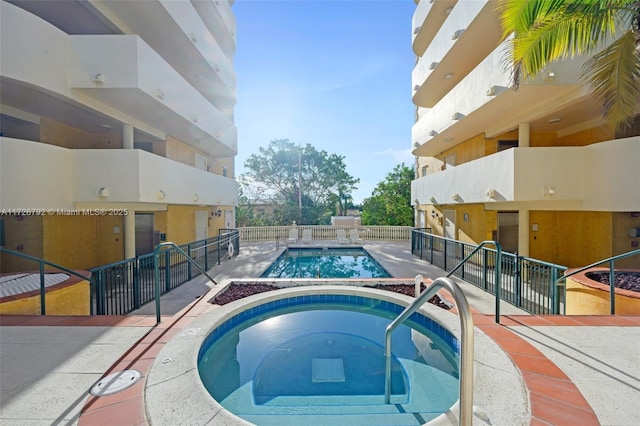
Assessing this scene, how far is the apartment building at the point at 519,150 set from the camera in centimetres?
700

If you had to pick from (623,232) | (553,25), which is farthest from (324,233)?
(553,25)

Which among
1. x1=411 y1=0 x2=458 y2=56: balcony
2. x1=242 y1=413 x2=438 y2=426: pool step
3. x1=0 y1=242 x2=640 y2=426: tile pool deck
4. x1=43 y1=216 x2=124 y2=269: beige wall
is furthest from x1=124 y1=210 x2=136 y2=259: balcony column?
x1=411 y1=0 x2=458 y2=56: balcony

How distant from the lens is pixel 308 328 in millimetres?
5238

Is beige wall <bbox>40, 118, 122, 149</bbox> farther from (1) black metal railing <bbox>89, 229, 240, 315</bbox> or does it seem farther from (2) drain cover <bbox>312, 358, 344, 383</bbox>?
(2) drain cover <bbox>312, 358, 344, 383</bbox>

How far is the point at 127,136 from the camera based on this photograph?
885 cm

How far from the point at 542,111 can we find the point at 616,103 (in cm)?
287

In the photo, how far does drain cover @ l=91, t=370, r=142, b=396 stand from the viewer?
2682mm

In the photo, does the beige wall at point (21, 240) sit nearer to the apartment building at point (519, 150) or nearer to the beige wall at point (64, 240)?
the beige wall at point (64, 240)

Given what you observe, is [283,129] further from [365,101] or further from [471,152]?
[471,152]

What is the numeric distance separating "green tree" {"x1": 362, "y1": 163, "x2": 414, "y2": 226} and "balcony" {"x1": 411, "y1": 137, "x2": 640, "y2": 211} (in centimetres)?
1230

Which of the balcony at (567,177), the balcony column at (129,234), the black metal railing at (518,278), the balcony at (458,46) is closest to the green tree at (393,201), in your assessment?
the balcony at (458,46)

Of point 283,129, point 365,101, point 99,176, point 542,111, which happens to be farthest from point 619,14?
point 283,129

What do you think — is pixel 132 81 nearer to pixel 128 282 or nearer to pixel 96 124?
pixel 96 124

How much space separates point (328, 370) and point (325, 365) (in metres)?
0.13
